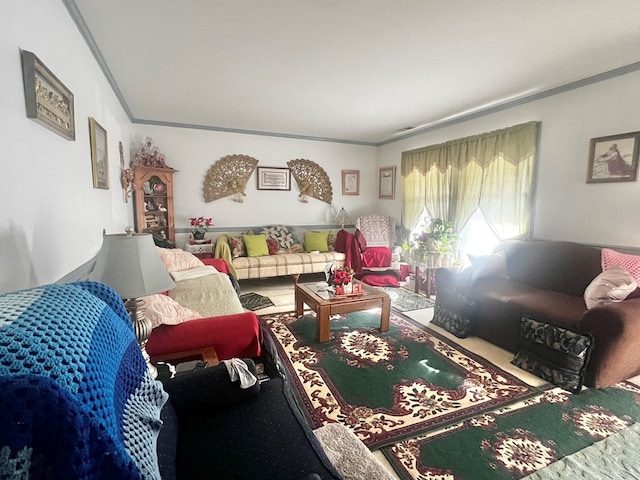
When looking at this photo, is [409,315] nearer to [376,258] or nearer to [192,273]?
[376,258]

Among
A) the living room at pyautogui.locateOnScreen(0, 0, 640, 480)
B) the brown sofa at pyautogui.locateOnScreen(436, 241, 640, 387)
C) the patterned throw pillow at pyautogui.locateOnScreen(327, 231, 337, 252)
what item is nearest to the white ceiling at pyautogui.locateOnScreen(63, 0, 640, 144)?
the living room at pyautogui.locateOnScreen(0, 0, 640, 480)

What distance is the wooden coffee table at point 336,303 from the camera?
2.77 meters

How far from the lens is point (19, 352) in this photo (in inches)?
18.8

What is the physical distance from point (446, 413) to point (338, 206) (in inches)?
169

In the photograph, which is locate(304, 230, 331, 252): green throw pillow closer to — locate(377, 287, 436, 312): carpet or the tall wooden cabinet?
locate(377, 287, 436, 312): carpet

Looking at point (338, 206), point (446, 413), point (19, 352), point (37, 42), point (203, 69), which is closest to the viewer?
point (19, 352)

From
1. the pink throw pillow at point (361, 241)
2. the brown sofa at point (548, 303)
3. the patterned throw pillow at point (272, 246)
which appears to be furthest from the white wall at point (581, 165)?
the patterned throw pillow at point (272, 246)

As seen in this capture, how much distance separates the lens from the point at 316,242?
17.1 ft

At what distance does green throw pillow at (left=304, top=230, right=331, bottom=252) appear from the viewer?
5.21 meters

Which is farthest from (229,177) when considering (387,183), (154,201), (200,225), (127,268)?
(127,268)

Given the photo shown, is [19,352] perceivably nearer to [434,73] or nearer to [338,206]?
[434,73]

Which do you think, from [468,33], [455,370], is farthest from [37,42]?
[455,370]

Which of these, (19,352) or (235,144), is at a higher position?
(235,144)

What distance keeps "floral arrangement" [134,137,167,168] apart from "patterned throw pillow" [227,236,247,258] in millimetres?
1430
